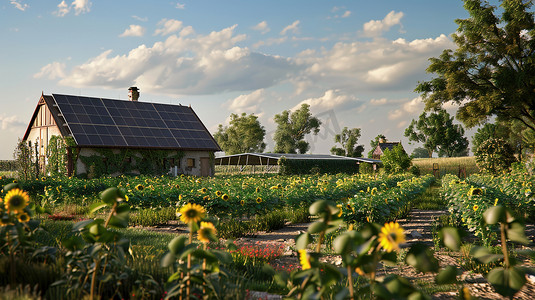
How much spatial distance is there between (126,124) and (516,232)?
2895 centimetres

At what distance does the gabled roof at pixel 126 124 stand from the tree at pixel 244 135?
34.6 m

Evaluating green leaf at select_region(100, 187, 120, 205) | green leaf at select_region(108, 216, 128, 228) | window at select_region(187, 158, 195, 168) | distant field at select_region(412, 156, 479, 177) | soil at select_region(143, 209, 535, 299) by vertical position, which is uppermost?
window at select_region(187, 158, 195, 168)

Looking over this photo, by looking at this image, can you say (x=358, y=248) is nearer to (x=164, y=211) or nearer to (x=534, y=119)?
(x=164, y=211)

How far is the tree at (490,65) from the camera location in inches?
1181

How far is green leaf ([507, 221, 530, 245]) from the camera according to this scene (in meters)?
2.31

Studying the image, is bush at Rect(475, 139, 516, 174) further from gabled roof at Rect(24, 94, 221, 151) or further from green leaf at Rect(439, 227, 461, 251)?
green leaf at Rect(439, 227, 461, 251)

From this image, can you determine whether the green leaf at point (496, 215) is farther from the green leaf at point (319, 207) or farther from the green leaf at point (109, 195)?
the green leaf at point (109, 195)

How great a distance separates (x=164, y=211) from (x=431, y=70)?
27883 millimetres

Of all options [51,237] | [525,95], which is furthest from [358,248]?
[525,95]

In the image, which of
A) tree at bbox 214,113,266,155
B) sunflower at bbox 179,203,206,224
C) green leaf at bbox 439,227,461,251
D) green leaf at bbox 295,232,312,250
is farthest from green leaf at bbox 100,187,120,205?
tree at bbox 214,113,266,155

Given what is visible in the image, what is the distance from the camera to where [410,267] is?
670 centimetres

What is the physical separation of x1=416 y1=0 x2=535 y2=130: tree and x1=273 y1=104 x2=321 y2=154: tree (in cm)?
4165

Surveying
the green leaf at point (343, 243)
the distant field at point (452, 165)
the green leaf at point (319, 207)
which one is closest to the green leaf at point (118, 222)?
the green leaf at point (319, 207)

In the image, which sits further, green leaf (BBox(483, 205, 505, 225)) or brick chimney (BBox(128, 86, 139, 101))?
brick chimney (BBox(128, 86, 139, 101))
